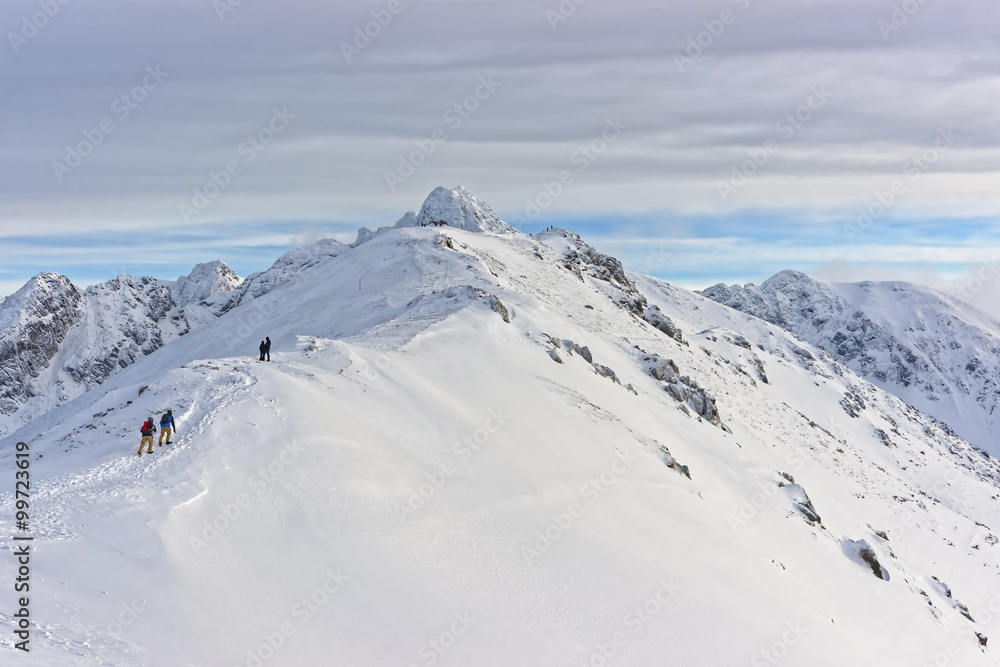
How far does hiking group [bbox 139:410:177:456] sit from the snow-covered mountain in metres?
0.48

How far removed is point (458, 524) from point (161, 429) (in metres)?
8.93

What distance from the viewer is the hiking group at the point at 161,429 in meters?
18.4

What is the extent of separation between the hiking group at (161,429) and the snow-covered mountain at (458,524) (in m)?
0.48

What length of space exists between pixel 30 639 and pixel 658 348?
53.4 meters

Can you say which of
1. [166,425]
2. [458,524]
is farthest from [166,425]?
[458,524]

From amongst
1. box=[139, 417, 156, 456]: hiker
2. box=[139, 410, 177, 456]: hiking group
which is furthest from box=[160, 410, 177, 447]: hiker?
box=[139, 417, 156, 456]: hiker

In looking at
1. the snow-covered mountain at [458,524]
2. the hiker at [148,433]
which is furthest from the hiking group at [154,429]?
the snow-covered mountain at [458,524]

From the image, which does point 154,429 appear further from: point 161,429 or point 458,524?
point 458,524

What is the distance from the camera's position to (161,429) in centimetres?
1962

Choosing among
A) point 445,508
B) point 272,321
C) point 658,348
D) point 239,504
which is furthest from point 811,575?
point 272,321

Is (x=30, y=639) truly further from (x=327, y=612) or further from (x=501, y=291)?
(x=501, y=291)

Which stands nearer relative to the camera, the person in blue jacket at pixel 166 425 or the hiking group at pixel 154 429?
the hiking group at pixel 154 429

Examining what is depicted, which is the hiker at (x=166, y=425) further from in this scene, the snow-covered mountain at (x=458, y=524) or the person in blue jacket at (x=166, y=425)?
the snow-covered mountain at (x=458, y=524)

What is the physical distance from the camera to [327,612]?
46.8 ft
